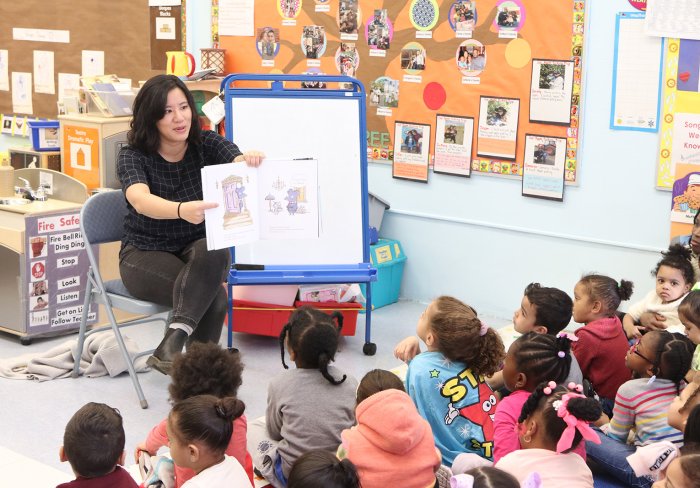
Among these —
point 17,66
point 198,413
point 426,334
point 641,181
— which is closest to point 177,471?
point 198,413

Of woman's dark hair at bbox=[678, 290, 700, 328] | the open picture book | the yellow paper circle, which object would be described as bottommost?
woman's dark hair at bbox=[678, 290, 700, 328]

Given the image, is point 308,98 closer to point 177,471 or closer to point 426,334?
point 426,334

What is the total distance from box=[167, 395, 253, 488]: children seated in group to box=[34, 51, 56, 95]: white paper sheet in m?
4.68

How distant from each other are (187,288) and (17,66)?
12.4 feet

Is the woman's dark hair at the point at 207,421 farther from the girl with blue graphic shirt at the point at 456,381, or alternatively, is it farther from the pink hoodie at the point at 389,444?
the girl with blue graphic shirt at the point at 456,381

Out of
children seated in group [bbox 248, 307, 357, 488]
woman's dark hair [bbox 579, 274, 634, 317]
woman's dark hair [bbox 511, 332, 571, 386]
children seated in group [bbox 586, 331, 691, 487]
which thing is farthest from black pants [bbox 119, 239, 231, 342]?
children seated in group [bbox 586, 331, 691, 487]

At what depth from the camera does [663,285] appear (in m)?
3.56

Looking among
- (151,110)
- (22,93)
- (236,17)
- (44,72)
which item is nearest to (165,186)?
(151,110)

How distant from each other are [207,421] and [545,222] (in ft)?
9.38

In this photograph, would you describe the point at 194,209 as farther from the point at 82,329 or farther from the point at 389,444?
the point at 389,444

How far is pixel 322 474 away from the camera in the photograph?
198 centimetres

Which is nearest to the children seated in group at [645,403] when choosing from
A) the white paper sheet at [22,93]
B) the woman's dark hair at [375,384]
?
the woman's dark hair at [375,384]

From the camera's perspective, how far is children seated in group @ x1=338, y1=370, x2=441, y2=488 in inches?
88.0

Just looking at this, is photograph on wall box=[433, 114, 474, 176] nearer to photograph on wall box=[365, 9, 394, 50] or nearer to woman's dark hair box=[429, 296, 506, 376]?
photograph on wall box=[365, 9, 394, 50]
